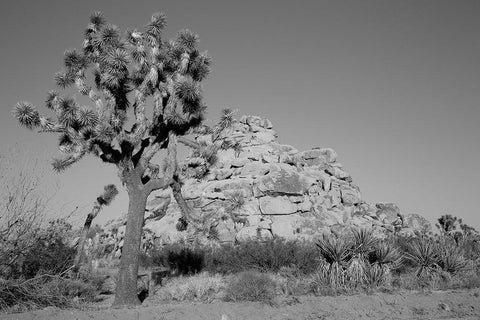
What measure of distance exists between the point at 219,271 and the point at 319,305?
8642mm

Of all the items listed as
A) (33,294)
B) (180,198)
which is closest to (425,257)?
(180,198)

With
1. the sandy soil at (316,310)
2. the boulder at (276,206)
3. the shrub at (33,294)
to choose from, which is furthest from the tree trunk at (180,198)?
the boulder at (276,206)

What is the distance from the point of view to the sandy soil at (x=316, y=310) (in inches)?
288

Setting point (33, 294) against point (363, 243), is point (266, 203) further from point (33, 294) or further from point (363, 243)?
point (33, 294)

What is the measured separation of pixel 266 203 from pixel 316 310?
18.4 m

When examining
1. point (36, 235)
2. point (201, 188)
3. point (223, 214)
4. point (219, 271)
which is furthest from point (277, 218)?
point (36, 235)

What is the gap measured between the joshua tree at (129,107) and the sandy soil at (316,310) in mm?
1601

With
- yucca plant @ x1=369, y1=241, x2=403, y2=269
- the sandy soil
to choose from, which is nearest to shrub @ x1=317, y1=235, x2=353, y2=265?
yucca plant @ x1=369, y1=241, x2=403, y2=269

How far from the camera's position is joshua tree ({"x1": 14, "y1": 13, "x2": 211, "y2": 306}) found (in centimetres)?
945

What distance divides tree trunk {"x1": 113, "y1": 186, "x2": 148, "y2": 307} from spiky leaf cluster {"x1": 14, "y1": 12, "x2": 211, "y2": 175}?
1092mm

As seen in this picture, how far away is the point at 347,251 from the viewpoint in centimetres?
1061

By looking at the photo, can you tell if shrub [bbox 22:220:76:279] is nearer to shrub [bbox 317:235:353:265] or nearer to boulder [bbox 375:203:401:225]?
shrub [bbox 317:235:353:265]

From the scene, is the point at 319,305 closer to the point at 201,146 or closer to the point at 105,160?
the point at 201,146

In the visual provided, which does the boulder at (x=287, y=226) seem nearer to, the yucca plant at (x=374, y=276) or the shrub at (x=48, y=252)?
the yucca plant at (x=374, y=276)
